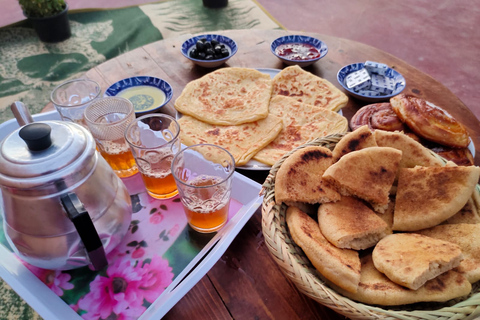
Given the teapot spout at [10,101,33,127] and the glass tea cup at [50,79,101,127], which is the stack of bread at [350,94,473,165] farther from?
the teapot spout at [10,101,33,127]

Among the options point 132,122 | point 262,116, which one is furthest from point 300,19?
point 132,122

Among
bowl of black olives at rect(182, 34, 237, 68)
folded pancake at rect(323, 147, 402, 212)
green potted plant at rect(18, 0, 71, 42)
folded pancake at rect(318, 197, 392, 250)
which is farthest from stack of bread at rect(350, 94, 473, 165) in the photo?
green potted plant at rect(18, 0, 71, 42)

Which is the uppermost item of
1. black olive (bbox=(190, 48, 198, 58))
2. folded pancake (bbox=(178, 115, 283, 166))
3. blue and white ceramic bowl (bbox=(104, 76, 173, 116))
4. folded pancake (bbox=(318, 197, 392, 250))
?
folded pancake (bbox=(318, 197, 392, 250))

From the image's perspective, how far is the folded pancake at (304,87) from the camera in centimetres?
176

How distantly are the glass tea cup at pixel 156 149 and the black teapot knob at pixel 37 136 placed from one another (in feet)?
1.12

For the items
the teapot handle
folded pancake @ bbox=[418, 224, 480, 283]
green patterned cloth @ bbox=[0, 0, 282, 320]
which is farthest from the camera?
green patterned cloth @ bbox=[0, 0, 282, 320]

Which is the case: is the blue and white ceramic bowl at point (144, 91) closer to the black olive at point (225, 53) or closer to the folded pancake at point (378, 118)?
the black olive at point (225, 53)

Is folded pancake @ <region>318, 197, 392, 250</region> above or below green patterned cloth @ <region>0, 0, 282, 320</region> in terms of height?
above

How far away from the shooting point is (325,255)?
88cm

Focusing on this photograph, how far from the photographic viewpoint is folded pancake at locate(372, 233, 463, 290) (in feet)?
2.69

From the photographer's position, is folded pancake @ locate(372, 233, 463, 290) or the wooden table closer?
folded pancake @ locate(372, 233, 463, 290)

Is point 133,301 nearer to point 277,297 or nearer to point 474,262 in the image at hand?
point 277,297

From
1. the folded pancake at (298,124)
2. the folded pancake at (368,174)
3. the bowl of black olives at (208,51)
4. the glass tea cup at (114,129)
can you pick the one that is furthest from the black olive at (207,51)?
the folded pancake at (368,174)

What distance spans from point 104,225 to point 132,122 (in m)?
0.41
